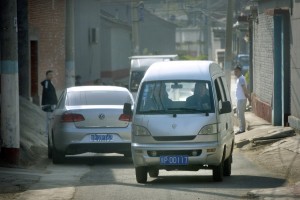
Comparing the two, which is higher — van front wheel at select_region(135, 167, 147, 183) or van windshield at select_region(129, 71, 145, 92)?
van windshield at select_region(129, 71, 145, 92)

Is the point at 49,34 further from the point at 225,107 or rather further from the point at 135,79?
the point at 225,107

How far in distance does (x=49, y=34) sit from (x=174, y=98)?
2085cm

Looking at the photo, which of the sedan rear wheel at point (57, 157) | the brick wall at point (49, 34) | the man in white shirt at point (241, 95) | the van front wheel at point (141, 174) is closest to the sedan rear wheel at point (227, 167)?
the van front wheel at point (141, 174)

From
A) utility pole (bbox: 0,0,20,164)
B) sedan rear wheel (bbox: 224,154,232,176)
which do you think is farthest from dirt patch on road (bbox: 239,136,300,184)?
utility pole (bbox: 0,0,20,164)

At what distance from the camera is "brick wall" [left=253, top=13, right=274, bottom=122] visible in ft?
87.6

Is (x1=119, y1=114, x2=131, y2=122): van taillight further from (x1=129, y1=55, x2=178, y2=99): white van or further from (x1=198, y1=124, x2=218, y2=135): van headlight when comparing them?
(x1=129, y1=55, x2=178, y2=99): white van

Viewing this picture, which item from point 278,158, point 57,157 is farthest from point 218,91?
point 57,157

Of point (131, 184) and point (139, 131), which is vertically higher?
point (139, 131)

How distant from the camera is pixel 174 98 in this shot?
628 inches

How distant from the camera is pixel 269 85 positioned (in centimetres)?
2695

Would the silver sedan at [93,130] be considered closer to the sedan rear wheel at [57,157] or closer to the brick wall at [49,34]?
the sedan rear wheel at [57,157]

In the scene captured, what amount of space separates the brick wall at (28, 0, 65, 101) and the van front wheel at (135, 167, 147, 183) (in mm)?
17826

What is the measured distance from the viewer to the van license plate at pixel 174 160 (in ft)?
49.5

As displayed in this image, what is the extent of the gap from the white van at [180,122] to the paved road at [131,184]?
0.38 meters
